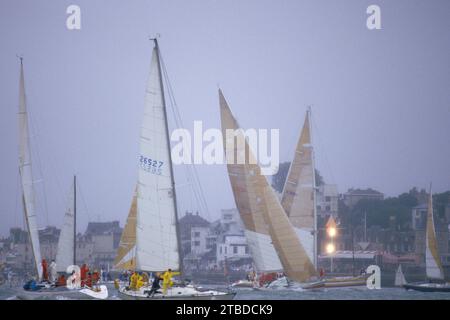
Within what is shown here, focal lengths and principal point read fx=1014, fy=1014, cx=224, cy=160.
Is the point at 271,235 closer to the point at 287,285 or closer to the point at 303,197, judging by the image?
the point at 287,285

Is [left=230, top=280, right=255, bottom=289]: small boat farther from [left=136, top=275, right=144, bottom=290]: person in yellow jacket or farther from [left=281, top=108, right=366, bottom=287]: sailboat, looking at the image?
[left=136, top=275, right=144, bottom=290]: person in yellow jacket

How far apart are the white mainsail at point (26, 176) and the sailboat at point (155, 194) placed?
2418mm

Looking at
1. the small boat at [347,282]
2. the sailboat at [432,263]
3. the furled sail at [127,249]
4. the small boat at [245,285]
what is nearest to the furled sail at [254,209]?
the small boat at [245,285]

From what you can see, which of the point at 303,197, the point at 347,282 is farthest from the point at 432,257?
the point at 347,282

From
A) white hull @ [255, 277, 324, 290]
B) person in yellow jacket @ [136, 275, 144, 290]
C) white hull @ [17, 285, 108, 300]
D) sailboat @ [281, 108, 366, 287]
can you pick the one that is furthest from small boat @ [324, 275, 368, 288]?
person in yellow jacket @ [136, 275, 144, 290]

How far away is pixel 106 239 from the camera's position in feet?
106

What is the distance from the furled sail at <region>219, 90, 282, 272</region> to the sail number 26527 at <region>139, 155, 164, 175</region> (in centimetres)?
289

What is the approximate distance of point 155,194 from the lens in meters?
18.3

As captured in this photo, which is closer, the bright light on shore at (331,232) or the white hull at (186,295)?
the white hull at (186,295)

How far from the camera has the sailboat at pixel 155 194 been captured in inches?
706

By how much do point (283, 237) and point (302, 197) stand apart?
127 inches

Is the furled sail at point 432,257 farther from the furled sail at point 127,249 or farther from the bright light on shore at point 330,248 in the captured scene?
the furled sail at point 127,249

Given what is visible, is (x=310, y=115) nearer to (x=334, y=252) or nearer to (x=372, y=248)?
(x=334, y=252)
